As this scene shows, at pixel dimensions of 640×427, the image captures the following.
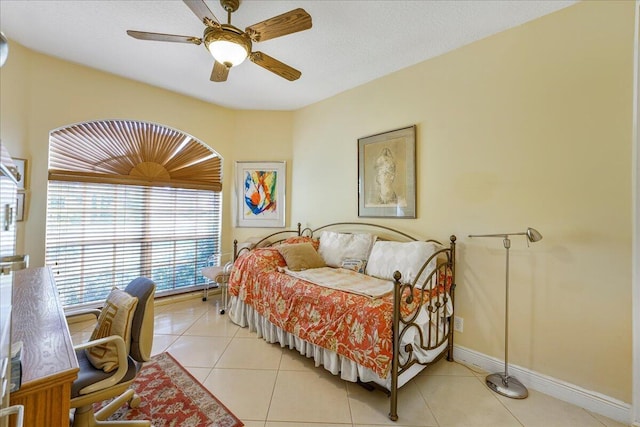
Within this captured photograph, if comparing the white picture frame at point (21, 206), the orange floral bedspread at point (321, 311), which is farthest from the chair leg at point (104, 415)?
the white picture frame at point (21, 206)

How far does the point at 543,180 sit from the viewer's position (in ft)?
6.31

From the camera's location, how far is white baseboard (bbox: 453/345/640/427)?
5.34 ft

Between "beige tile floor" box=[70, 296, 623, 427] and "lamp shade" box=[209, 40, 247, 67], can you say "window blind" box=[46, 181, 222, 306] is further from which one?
"lamp shade" box=[209, 40, 247, 67]

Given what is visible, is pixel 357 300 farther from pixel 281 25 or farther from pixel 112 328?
pixel 281 25

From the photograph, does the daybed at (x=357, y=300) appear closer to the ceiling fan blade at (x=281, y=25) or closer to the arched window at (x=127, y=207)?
the arched window at (x=127, y=207)

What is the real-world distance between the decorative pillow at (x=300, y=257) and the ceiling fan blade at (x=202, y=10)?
200 centimetres

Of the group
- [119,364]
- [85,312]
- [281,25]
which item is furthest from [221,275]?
[281,25]

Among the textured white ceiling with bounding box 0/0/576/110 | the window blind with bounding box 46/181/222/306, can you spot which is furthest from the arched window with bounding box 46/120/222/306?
the textured white ceiling with bounding box 0/0/576/110

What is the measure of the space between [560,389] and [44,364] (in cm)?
284

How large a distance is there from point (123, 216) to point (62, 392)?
9.32 feet

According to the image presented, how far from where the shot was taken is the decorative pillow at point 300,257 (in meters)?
2.71

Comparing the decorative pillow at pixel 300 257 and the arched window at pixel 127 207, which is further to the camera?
the arched window at pixel 127 207

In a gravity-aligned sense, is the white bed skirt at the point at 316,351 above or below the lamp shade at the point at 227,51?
below

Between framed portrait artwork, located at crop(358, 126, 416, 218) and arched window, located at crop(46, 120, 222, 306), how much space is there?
7.14 feet
